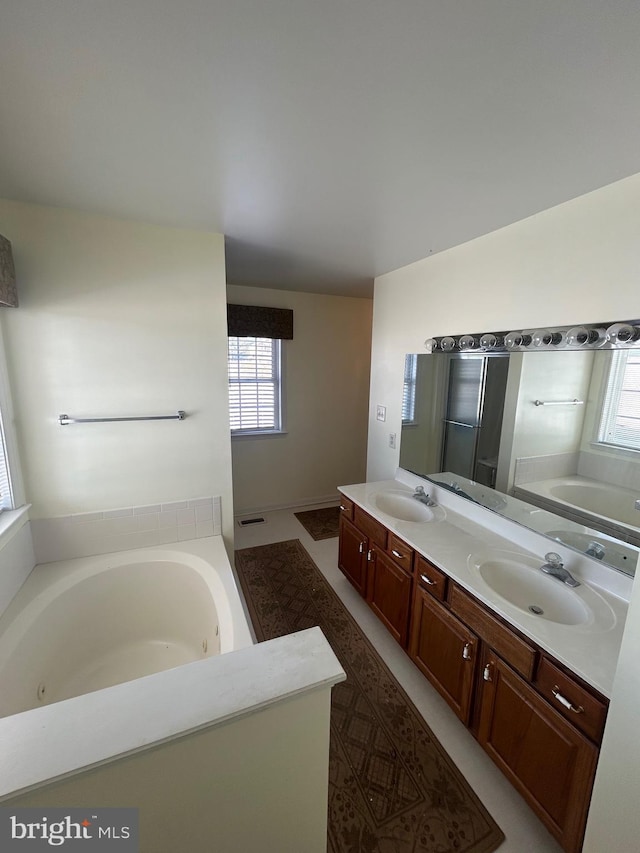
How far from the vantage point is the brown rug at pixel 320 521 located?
343 cm

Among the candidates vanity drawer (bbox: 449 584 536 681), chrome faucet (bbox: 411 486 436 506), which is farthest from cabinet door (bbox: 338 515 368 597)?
vanity drawer (bbox: 449 584 536 681)

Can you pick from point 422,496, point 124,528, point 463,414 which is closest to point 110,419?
point 124,528

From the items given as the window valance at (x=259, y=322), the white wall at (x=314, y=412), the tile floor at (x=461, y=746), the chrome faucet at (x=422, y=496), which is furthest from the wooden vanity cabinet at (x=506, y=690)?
the window valance at (x=259, y=322)

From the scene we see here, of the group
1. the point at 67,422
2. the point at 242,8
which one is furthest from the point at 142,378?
the point at 242,8

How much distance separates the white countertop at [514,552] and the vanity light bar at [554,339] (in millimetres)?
903

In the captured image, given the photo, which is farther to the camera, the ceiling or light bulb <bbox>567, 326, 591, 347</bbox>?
light bulb <bbox>567, 326, 591, 347</bbox>

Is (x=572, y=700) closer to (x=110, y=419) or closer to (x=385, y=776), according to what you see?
(x=385, y=776)

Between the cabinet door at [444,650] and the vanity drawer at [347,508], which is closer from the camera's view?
the cabinet door at [444,650]

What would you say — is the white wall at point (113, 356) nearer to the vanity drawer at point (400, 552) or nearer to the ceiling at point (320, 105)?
the ceiling at point (320, 105)

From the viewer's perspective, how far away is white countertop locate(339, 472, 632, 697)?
1102 mm

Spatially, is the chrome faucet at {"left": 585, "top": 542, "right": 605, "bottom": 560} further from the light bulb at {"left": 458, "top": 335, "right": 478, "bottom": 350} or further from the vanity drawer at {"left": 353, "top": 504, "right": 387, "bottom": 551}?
the light bulb at {"left": 458, "top": 335, "right": 478, "bottom": 350}

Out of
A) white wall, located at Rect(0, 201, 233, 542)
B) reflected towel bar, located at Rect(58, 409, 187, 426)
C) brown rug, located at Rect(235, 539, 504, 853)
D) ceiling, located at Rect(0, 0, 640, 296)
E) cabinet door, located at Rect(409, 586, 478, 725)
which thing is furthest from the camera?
reflected towel bar, located at Rect(58, 409, 187, 426)

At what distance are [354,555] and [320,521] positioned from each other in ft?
4.33

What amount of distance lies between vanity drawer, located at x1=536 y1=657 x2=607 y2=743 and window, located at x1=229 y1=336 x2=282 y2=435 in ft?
10.0
